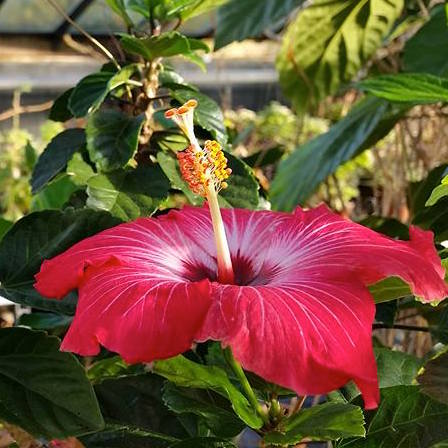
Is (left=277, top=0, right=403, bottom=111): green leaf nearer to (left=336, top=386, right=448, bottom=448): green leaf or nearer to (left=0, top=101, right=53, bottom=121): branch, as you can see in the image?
(left=0, top=101, right=53, bottom=121): branch

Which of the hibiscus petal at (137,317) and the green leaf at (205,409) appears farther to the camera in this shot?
the green leaf at (205,409)

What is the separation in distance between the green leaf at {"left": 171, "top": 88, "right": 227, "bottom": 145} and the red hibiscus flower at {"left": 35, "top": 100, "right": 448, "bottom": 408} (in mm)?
183

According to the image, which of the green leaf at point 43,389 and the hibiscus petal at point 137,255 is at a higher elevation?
the hibiscus petal at point 137,255

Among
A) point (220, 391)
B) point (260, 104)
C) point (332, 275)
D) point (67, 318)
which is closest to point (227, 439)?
point (220, 391)

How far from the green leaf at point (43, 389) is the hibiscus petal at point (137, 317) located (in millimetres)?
94

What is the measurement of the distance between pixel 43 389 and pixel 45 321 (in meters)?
0.23

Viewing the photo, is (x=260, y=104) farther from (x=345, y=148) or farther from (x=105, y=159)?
(x=105, y=159)

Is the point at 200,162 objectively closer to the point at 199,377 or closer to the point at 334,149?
the point at 199,377

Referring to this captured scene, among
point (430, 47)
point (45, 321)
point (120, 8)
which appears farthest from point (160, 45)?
point (430, 47)

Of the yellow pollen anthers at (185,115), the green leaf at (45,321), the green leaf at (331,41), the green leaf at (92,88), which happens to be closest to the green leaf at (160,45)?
the green leaf at (92,88)

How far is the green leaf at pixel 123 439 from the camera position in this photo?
556 millimetres

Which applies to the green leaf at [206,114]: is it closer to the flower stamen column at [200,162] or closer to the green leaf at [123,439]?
the flower stamen column at [200,162]

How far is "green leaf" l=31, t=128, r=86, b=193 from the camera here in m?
0.76

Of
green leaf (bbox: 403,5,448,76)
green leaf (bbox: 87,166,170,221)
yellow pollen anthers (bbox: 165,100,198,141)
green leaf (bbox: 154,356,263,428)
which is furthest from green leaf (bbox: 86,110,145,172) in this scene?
green leaf (bbox: 403,5,448,76)
